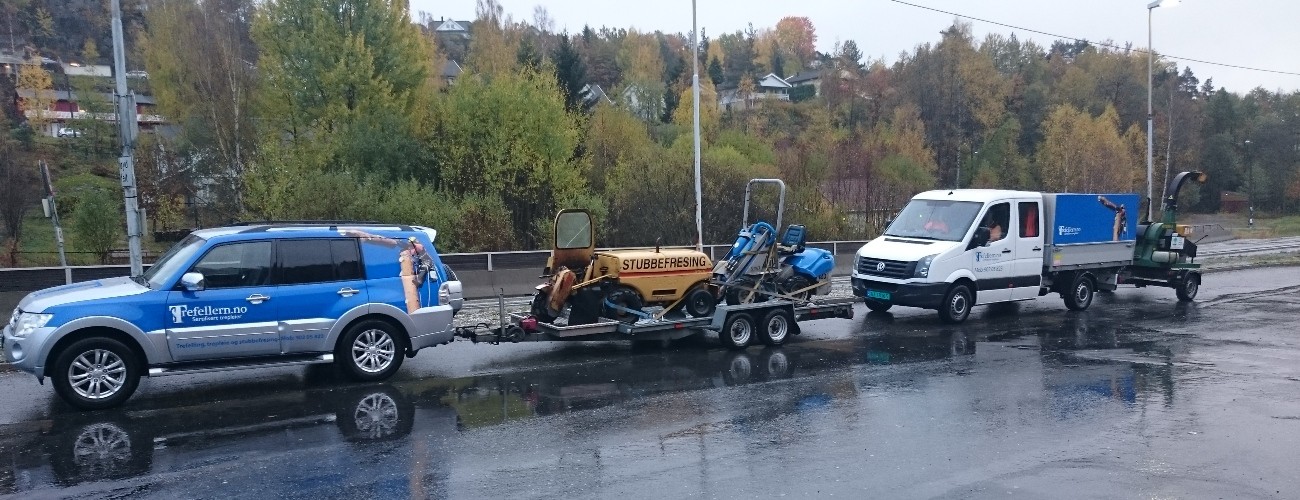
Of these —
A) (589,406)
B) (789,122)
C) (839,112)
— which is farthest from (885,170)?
(589,406)

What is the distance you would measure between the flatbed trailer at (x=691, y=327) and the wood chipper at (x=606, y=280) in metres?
0.22

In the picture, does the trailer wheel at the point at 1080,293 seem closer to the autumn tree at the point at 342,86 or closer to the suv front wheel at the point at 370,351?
the suv front wheel at the point at 370,351

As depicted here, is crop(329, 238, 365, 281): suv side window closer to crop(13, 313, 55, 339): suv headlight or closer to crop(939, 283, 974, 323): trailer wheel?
crop(13, 313, 55, 339): suv headlight

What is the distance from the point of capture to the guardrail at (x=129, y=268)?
16.0m

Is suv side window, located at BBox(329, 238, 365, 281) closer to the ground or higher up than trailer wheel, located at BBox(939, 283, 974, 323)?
higher up

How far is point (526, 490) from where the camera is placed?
6605mm

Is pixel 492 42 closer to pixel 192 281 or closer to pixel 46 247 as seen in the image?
pixel 46 247

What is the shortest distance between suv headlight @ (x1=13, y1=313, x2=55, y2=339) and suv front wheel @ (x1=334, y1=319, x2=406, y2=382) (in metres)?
2.80

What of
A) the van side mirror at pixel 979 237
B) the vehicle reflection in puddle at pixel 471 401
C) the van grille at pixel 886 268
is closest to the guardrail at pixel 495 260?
the van grille at pixel 886 268

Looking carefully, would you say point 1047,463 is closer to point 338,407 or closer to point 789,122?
point 338,407

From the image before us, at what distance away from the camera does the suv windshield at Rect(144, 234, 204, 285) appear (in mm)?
9578

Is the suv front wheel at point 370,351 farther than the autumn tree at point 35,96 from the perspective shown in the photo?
No

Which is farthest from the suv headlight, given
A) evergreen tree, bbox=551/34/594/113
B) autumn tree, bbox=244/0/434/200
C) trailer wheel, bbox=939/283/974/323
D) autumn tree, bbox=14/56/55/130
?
autumn tree, bbox=14/56/55/130

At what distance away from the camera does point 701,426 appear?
8.49 metres
